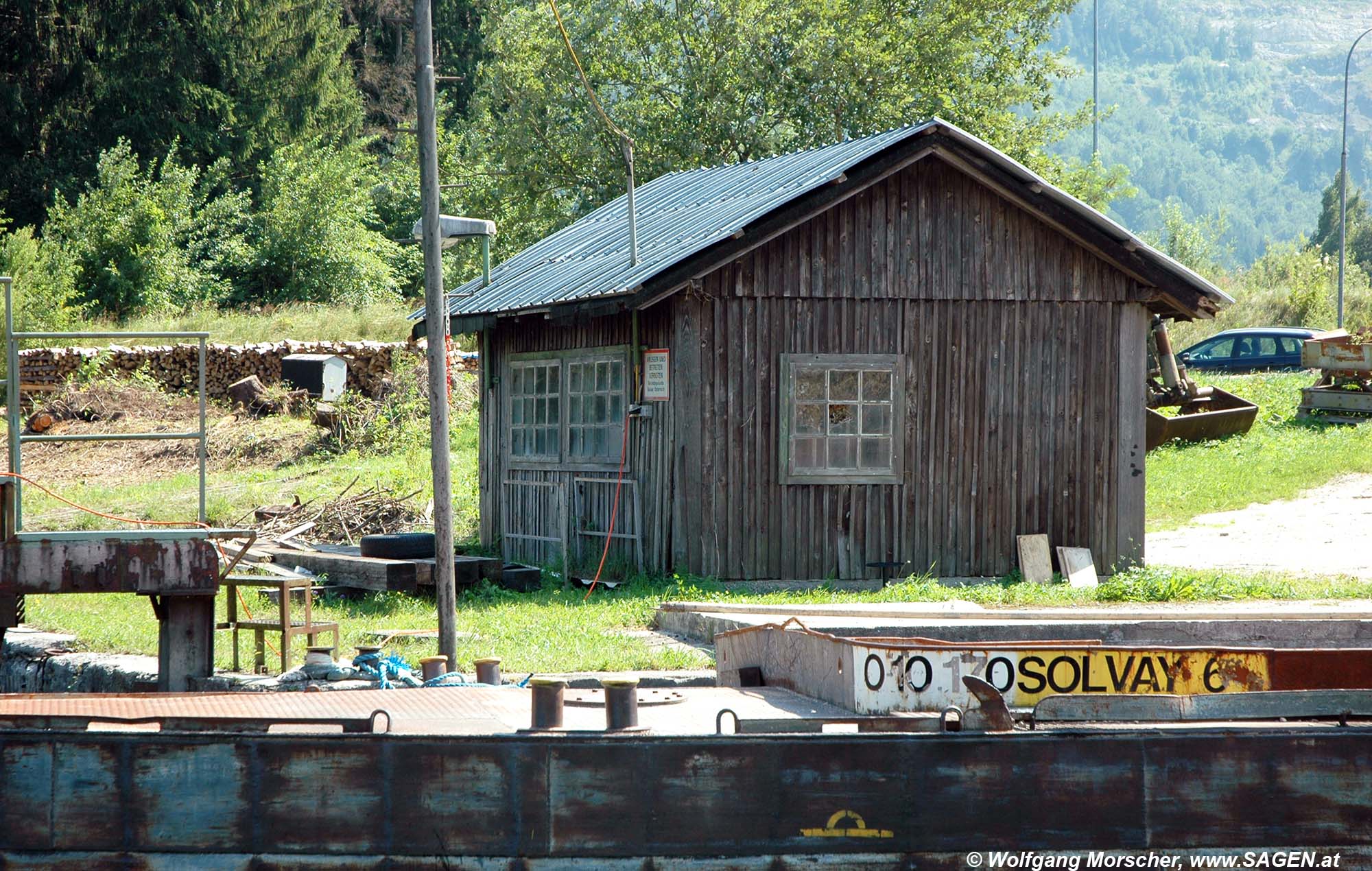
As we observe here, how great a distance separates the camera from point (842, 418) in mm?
13531

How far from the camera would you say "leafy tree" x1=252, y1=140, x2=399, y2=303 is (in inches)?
1447

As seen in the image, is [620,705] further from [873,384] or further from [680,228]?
[680,228]

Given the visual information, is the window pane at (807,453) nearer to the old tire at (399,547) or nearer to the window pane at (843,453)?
the window pane at (843,453)

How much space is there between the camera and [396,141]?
45906 mm

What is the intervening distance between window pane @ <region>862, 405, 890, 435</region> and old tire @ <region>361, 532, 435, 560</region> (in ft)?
15.4

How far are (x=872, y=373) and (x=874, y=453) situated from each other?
0.81 m

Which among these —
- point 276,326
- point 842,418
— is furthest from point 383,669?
point 276,326

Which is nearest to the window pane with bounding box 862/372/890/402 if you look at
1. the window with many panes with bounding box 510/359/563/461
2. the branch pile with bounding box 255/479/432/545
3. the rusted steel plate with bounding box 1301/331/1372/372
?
the window with many panes with bounding box 510/359/563/461

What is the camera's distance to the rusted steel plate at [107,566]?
27.0ft

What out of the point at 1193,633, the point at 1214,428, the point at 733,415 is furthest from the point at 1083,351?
the point at 1214,428

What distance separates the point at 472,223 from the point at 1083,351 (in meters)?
7.11

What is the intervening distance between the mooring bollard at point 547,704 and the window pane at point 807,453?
781 cm

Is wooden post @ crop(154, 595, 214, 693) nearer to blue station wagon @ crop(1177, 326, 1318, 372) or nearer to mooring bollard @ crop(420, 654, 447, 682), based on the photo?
mooring bollard @ crop(420, 654, 447, 682)

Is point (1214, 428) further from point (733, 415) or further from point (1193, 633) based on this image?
point (1193, 633)
